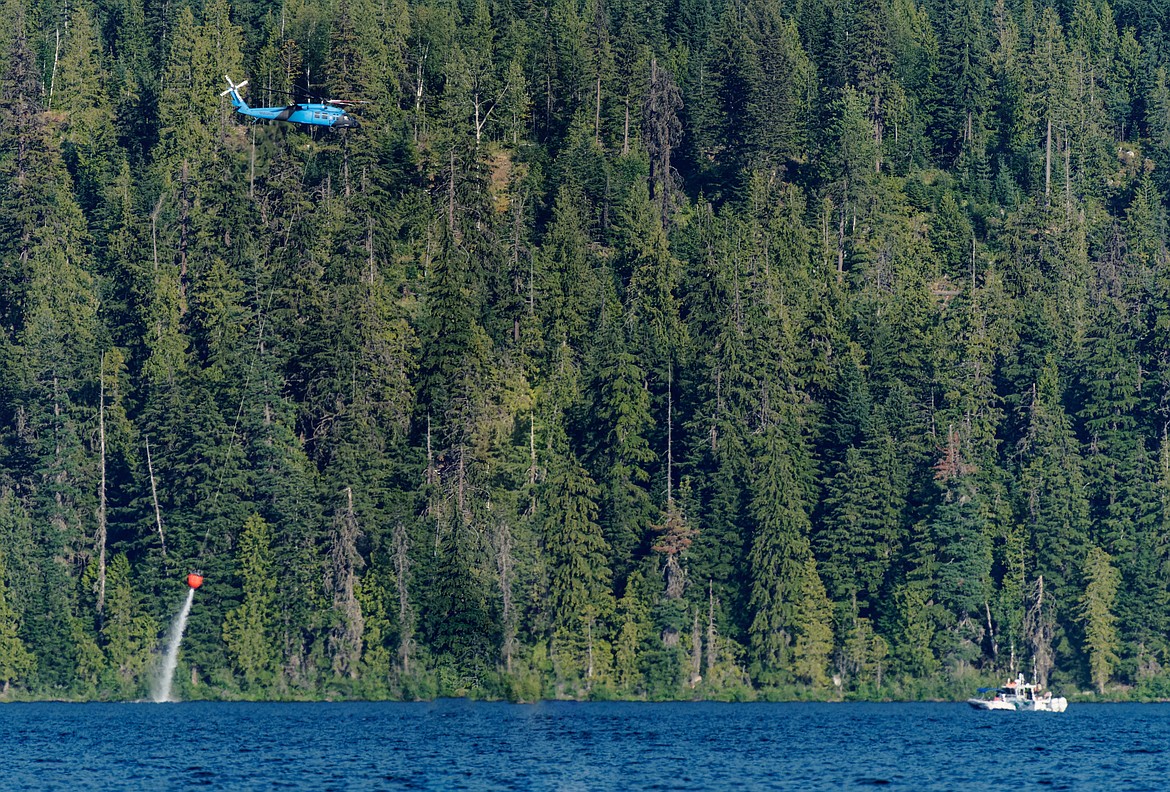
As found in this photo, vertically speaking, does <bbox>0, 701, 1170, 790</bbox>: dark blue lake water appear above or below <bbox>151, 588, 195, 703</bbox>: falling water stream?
below

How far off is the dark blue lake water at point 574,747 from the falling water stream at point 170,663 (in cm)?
474

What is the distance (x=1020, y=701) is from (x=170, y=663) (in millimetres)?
47649

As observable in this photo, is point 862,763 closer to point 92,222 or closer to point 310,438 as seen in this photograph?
point 310,438

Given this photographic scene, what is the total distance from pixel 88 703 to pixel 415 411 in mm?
26303

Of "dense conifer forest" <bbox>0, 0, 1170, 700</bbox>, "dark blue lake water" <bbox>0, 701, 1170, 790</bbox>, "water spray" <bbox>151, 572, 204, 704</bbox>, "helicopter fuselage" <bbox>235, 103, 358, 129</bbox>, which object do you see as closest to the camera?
"dark blue lake water" <bbox>0, 701, 1170, 790</bbox>

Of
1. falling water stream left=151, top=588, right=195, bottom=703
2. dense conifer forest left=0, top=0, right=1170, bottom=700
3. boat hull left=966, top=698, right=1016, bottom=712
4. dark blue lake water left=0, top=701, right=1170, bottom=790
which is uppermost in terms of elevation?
dense conifer forest left=0, top=0, right=1170, bottom=700

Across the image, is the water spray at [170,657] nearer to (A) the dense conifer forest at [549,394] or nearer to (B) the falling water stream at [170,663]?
(B) the falling water stream at [170,663]

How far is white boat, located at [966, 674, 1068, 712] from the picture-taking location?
112062 millimetres

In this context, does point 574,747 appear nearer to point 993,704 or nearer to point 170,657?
point 993,704

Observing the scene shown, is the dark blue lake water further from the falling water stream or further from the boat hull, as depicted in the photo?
the falling water stream

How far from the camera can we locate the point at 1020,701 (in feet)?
370

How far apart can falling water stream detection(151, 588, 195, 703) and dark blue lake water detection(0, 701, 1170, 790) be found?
4.74m

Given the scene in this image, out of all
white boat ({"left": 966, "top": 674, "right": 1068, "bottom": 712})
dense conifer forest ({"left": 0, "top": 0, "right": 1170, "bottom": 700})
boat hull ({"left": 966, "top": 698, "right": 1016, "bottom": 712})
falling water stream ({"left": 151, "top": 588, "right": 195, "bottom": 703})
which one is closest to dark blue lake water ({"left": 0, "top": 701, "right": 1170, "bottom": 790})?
boat hull ({"left": 966, "top": 698, "right": 1016, "bottom": 712})

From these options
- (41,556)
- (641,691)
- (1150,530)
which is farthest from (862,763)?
(41,556)
